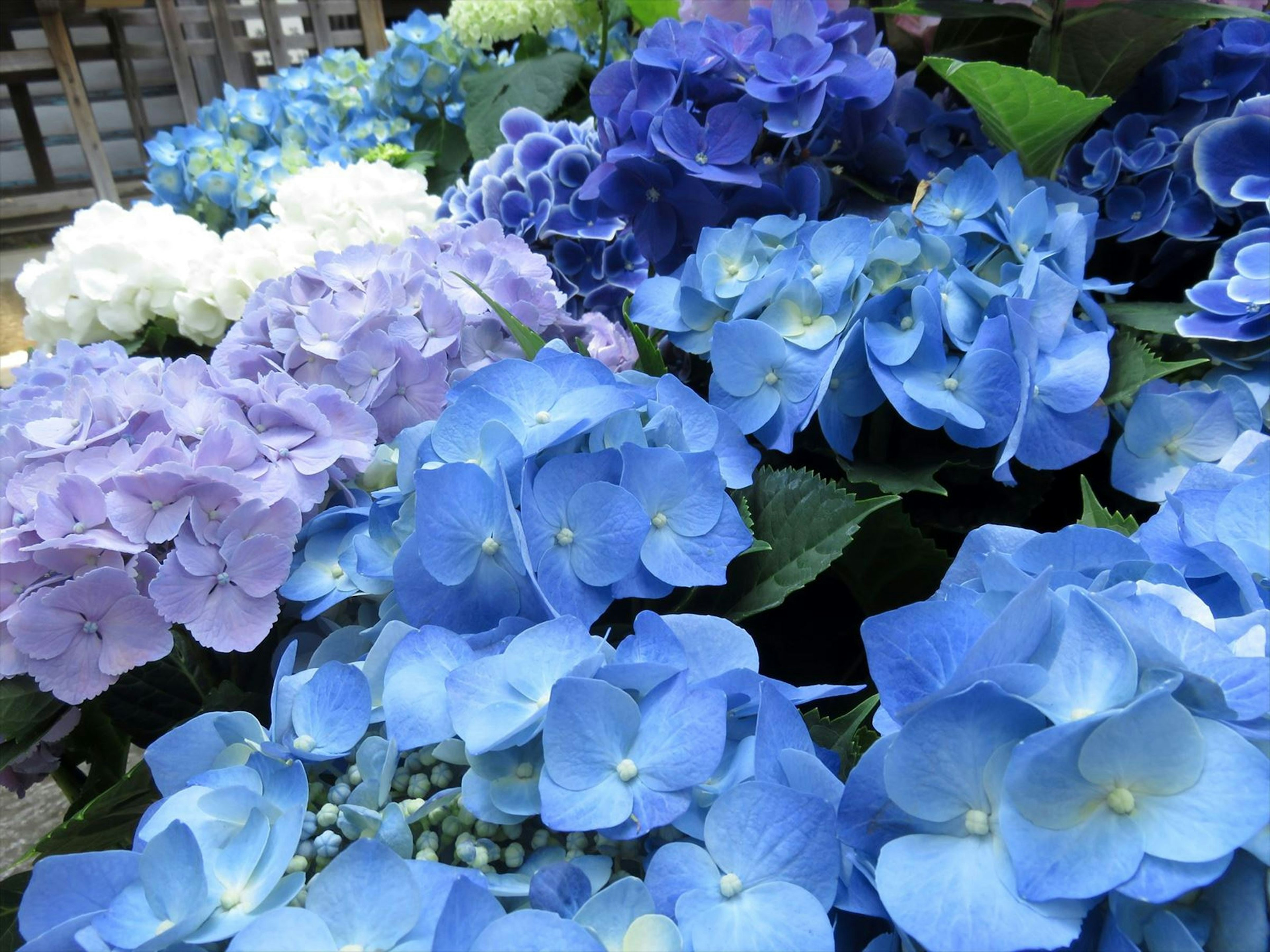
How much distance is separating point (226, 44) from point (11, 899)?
386cm

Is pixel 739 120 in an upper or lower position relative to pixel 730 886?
upper

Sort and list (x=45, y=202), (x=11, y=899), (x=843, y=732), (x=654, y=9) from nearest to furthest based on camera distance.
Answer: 1. (x=843, y=732)
2. (x=11, y=899)
3. (x=654, y=9)
4. (x=45, y=202)

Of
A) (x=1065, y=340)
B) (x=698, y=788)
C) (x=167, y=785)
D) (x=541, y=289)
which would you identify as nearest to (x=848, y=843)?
(x=698, y=788)

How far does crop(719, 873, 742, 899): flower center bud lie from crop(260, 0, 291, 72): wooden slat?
3.88m

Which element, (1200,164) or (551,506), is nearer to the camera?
(551,506)

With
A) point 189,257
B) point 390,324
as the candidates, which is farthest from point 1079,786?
point 189,257

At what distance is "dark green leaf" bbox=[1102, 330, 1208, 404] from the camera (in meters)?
0.59

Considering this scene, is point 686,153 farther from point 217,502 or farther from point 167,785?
point 167,785

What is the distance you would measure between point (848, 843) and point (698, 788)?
0.05 m

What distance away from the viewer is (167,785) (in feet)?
1.25

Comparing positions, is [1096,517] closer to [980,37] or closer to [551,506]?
[551,506]

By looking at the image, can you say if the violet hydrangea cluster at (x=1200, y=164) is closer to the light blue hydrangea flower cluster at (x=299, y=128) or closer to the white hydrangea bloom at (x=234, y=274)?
the white hydrangea bloom at (x=234, y=274)

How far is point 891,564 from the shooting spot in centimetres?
60

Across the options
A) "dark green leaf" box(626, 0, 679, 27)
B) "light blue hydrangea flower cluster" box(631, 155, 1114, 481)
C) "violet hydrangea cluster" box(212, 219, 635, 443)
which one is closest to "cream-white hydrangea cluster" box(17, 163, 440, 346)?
"violet hydrangea cluster" box(212, 219, 635, 443)
